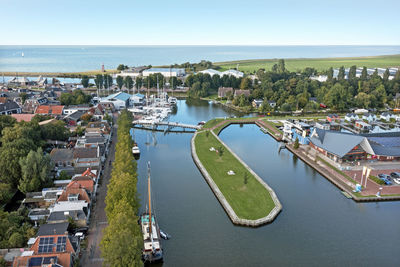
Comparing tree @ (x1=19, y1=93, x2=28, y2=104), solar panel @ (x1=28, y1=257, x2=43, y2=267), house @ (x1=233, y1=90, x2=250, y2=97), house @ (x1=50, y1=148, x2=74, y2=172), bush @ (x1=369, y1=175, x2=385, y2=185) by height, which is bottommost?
solar panel @ (x1=28, y1=257, x2=43, y2=267)

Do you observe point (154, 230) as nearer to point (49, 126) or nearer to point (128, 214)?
point (128, 214)

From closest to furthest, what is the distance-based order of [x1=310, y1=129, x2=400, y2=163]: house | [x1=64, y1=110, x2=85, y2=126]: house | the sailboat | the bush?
1. the sailboat
2. the bush
3. [x1=310, y1=129, x2=400, y2=163]: house
4. [x1=64, y1=110, x2=85, y2=126]: house

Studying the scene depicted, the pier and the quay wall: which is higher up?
the pier

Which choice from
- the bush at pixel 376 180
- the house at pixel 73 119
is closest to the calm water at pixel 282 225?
the bush at pixel 376 180

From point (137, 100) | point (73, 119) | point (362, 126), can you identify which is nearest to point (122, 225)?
point (73, 119)

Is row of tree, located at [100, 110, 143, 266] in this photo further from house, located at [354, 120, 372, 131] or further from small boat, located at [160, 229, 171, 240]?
house, located at [354, 120, 372, 131]

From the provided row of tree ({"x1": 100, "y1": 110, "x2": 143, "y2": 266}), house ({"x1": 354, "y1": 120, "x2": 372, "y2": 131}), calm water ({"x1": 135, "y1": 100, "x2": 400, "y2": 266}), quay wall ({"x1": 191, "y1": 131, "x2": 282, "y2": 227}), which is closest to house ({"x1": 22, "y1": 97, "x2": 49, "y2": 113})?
calm water ({"x1": 135, "y1": 100, "x2": 400, "y2": 266})
